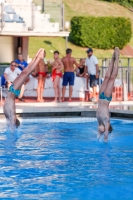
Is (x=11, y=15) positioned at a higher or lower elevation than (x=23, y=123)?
higher

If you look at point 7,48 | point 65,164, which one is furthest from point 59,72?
point 7,48

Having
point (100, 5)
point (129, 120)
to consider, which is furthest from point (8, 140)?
point (100, 5)

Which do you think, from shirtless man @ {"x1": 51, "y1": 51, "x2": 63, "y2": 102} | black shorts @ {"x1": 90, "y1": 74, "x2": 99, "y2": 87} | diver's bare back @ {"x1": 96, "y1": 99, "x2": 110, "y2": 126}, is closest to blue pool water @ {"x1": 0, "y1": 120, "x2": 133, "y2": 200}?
diver's bare back @ {"x1": 96, "y1": 99, "x2": 110, "y2": 126}

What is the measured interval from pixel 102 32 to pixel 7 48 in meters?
16.1

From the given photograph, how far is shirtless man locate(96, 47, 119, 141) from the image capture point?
1103 centimetres

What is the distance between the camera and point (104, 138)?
11430 millimetres

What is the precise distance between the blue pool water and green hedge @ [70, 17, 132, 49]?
1067 inches

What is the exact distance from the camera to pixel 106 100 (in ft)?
36.8

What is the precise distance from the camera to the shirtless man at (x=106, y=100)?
11.0 metres

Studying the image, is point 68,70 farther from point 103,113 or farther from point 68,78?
point 103,113

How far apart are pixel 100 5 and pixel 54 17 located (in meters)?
25.5

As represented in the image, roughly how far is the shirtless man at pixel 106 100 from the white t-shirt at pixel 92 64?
670cm

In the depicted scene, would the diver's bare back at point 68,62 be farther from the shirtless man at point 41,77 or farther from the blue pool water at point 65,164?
the blue pool water at point 65,164

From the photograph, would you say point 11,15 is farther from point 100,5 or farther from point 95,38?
point 100,5
